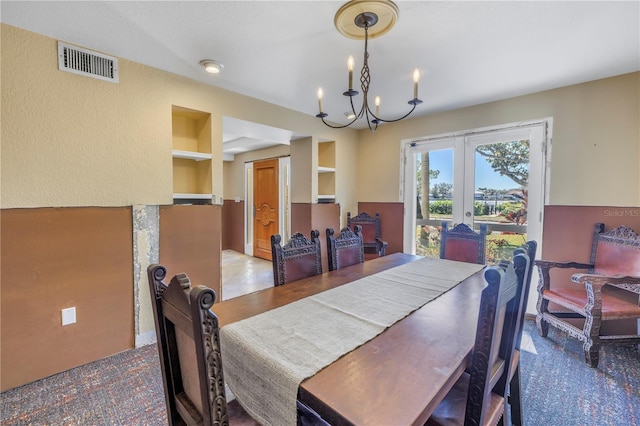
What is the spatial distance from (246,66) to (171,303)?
6.92 feet

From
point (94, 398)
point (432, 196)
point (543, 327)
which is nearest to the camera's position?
point (94, 398)

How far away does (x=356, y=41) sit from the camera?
1921 mm

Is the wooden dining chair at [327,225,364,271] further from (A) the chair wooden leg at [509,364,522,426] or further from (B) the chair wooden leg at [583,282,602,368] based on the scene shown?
(B) the chair wooden leg at [583,282,602,368]

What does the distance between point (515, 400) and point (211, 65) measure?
306 centimetres

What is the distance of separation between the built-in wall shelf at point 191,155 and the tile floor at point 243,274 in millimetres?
1707

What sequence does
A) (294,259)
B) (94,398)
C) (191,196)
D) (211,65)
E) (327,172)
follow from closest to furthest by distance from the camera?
(94,398) → (294,259) → (211,65) → (191,196) → (327,172)

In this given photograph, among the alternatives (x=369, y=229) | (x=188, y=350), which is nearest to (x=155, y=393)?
(x=188, y=350)

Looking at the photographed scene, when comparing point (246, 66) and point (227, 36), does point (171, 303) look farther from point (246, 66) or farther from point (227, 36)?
point (246, 66)

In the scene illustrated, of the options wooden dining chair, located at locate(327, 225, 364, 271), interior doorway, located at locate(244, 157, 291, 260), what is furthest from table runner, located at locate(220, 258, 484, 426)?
interior doorway, located at locate(244, 157, 291, 260)

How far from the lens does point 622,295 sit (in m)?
2.41

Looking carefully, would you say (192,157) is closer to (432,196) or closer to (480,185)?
(432,196)

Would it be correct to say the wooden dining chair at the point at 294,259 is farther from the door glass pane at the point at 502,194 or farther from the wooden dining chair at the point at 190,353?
the door glass pane at the point at 502,194

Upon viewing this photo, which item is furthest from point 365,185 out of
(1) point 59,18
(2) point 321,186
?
(1) point 59,18

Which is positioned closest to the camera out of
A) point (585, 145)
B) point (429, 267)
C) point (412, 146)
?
point (429, 267)
